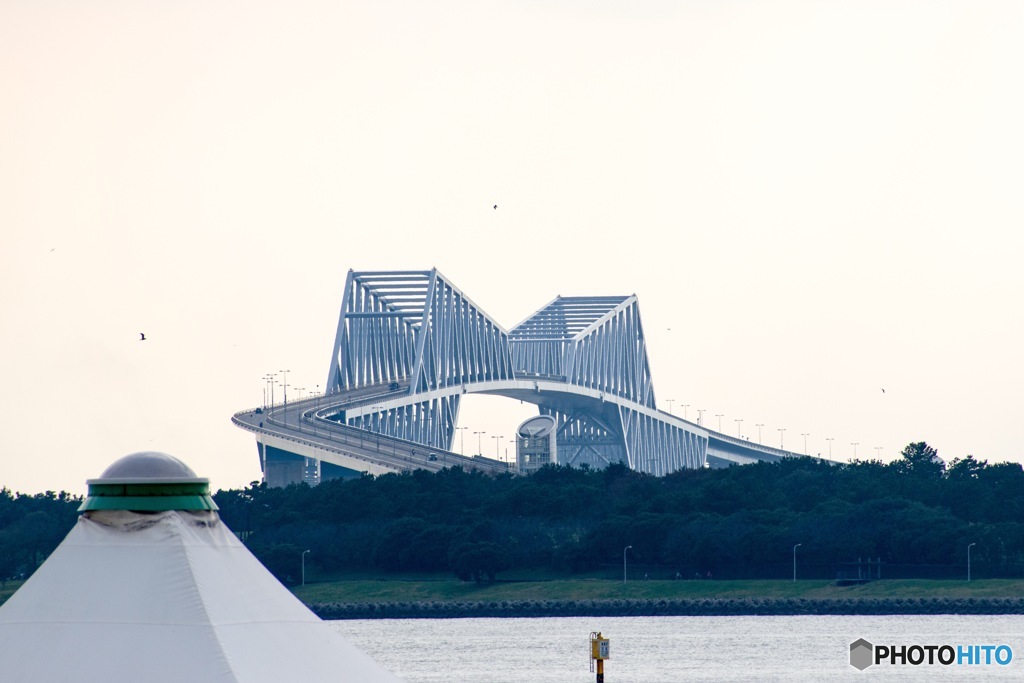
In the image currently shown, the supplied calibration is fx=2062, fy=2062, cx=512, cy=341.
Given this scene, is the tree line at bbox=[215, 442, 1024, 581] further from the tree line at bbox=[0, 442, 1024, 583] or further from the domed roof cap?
the domed roof cap

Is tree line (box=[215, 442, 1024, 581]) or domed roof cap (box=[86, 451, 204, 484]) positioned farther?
tree line (box=[215, 442, 1024, 581])

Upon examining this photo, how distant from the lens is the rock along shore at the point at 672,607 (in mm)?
86812

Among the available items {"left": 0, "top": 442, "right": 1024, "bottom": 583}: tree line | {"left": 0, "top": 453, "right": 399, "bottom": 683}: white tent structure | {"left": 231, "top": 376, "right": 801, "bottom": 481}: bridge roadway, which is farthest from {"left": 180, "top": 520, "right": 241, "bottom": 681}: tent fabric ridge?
{"left": 231, "top": 376, "right": 801, "bottom": 481}: bridge roadway

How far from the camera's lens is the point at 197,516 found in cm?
1077

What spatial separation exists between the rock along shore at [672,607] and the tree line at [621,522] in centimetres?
556

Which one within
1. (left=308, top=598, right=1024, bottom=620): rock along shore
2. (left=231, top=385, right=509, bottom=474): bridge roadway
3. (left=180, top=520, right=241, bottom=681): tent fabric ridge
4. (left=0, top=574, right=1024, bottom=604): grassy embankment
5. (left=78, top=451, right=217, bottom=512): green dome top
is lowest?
(left=308, top=598, right=1024, bottom=620): rock along shore

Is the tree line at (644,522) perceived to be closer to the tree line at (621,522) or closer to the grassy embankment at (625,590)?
the tree line at (621,522)

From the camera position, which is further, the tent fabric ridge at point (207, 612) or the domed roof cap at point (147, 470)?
the domed roof cap at point (147, 470)

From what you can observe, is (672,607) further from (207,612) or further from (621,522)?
(207,612)

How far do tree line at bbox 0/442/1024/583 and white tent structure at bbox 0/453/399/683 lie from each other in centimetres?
8682

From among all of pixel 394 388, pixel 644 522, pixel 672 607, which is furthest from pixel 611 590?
pixel 394 388

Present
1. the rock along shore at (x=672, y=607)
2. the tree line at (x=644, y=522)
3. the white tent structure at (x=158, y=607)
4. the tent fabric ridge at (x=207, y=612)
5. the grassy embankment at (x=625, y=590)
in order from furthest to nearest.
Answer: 1. the tree line at (x=644, y=522)
2. the grassy embankment at (x=625, y=590)
3. the rock along shore at (x=672, y=607)
4. the white tent structure at (x=158, y=607)
5. the tent fabric ridge at (x=207, y=612)

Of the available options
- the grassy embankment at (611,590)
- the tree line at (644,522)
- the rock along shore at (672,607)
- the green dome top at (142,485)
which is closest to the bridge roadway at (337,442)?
the tree line at (644,522)

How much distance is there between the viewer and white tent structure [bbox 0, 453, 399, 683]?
10.1 meters
